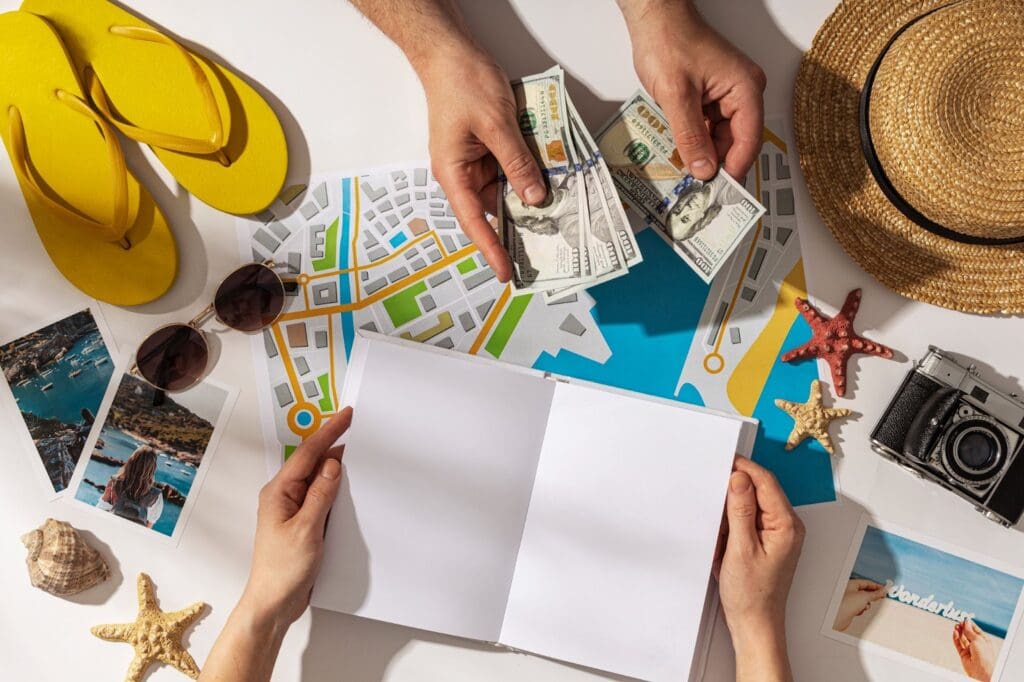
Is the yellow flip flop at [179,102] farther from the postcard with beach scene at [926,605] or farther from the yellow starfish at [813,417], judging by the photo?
the postcard with beach scene at [926,605]

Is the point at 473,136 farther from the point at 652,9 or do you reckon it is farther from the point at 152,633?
the point at 152,633

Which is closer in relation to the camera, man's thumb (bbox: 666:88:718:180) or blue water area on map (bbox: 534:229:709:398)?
man's thumb (bbox: 666:88:718:180)

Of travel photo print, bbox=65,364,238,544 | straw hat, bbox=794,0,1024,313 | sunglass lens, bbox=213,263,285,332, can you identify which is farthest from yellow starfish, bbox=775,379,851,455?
travel photo print, bbox=65,364,238,544

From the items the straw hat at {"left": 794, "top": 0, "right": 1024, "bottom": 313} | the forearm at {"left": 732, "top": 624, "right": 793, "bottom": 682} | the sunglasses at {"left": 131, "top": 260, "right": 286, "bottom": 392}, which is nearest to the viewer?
the straw hat at {"left": 794, "top": 0, "right": 1024, "bottom": 313}

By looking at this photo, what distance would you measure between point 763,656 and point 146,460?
118 centimetres

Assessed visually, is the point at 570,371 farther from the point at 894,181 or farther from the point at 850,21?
the point at 850,21

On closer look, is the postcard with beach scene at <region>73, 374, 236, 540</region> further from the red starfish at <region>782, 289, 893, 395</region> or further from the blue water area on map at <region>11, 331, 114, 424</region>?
the red starfish at <region>782, 289, 893, 395</region>

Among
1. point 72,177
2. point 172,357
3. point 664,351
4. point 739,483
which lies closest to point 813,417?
point 739,483

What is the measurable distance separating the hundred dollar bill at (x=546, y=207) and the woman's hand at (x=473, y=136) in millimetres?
21

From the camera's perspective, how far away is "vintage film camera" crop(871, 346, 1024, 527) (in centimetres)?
114

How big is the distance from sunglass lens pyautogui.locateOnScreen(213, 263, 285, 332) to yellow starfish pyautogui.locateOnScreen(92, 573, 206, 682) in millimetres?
513

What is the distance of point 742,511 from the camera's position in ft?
3.86

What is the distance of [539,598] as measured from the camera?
121cm

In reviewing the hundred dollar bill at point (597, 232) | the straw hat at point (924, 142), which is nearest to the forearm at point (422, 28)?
the hundred dollar bill at point (597, 232)
